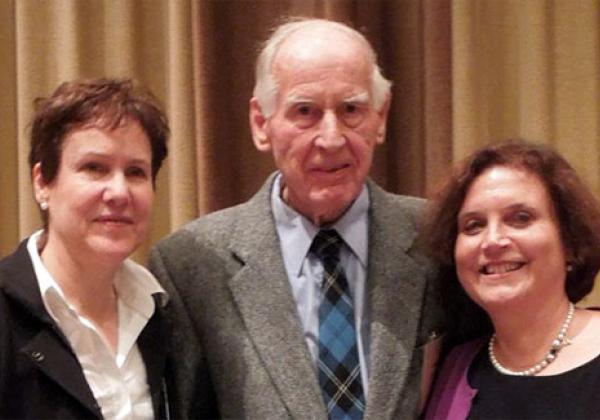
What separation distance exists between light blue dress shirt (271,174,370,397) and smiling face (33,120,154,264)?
36cm

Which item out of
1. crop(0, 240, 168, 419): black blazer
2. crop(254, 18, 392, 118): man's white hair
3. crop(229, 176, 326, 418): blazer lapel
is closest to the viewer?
crop(0, 240, 168, 419): black blazer

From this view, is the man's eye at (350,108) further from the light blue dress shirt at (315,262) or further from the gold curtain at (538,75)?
the gold curtain at (538,75)

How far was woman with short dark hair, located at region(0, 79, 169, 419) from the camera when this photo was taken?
149 cm

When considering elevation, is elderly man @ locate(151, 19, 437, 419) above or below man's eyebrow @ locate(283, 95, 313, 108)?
below

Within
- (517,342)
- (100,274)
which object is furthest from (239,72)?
(517,342)

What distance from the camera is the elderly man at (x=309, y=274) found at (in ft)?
5.62

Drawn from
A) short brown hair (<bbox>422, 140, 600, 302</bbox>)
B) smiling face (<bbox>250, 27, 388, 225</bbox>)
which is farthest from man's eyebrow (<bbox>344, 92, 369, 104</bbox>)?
short brown hair (<bbox>422, 140, 600, 302</bbox>)

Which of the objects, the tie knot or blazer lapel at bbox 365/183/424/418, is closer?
blazer lapel at bbox 365/183/424/418

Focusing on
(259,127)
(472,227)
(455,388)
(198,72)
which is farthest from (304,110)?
(198,72)

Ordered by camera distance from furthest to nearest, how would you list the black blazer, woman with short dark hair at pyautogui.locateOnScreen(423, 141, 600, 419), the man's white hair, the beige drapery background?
the beige drapery background, the man's white hair, woman with short dark hair at pyautogui.locateOnScreen(423, 141, 600, 419), the black blazer

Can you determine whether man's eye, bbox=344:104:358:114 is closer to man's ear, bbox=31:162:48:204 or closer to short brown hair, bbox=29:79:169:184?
short brown hair, bbox=29:79:169:184

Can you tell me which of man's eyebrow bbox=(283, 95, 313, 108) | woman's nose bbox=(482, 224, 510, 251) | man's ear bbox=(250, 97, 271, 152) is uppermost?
man's eyebrow bbox=(283, 95, 313, 108)

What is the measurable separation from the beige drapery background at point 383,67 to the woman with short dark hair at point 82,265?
29.5 inches

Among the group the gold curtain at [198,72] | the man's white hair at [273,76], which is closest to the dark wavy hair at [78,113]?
the man's white hair at [273,76]
